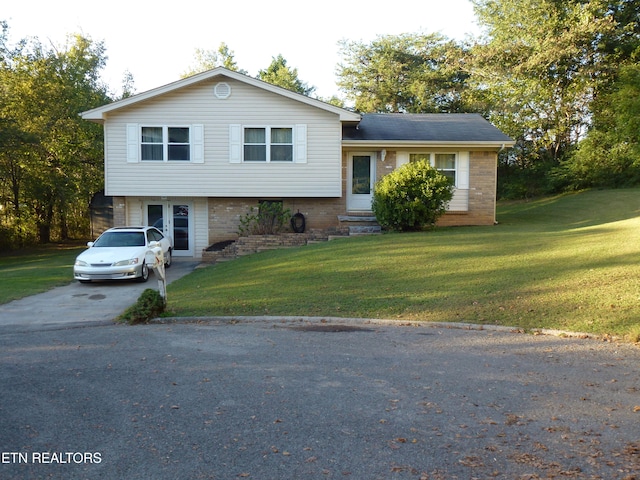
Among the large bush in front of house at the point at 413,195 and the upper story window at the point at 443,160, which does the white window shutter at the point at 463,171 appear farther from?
the large bush in front of house at the point at 413,195

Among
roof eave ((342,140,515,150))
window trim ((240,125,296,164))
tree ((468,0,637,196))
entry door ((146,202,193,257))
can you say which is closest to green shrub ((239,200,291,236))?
window trim ((240,125,296,164))

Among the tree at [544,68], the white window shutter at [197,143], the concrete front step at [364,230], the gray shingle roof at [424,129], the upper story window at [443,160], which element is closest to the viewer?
the concrete front step at [364,230]

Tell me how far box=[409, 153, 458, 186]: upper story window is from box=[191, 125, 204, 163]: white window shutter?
Answer: 25.9 ft

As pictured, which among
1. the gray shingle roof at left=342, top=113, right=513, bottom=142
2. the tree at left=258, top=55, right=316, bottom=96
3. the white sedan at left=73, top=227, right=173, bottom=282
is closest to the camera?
the white sedan at left=73, top=227, right=173, bottom=282

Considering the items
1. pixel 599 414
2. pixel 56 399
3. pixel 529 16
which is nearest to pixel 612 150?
pixel 529 16

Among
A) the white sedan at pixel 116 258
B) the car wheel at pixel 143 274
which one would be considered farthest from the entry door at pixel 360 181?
the car wheel at pixel 143 274

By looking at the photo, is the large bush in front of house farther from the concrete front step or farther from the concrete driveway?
the concrete driveway

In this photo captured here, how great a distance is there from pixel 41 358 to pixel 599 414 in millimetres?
6149

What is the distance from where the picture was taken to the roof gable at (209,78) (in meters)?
20.0

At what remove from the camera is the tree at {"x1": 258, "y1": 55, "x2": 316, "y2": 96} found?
171ft

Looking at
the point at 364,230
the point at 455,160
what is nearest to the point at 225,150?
the point at 364,230

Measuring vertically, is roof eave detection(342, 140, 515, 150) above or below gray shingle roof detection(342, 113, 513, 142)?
below

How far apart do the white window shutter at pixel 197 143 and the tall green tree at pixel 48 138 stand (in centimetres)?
697

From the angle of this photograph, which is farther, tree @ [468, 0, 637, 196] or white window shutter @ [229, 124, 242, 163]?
tree @ [468, 0, 637, 196]
